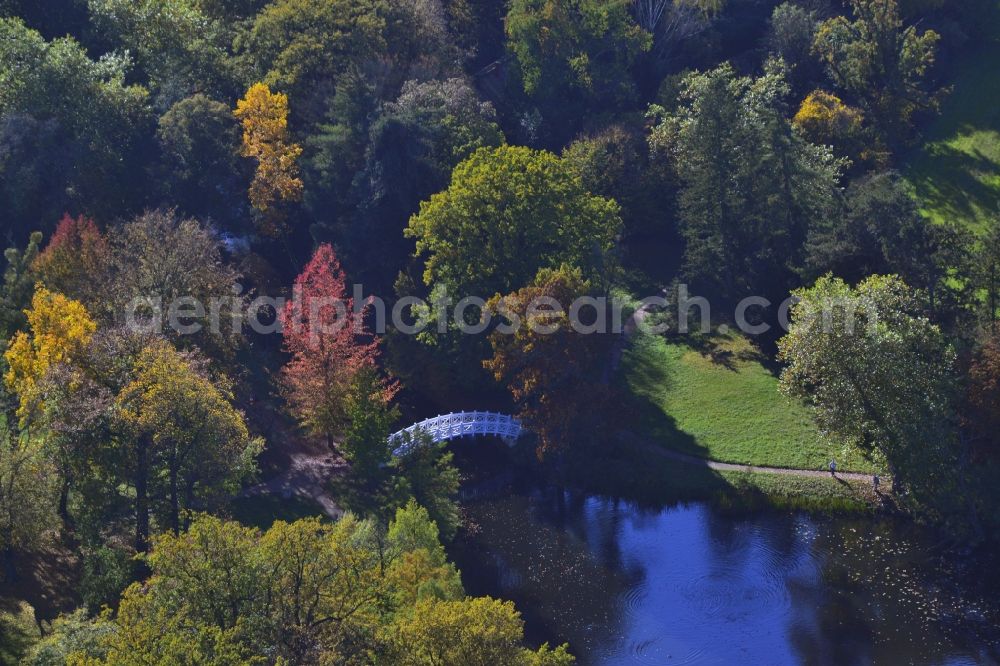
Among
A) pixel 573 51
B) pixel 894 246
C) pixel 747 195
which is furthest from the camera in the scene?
pixel 573 51

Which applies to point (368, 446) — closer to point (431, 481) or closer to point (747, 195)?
point (431, 481)

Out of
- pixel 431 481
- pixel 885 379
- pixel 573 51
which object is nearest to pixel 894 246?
pixel 885 379

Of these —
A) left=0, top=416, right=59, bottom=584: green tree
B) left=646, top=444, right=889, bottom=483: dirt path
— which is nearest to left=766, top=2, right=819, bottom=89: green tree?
left=646, top=444, right=889, bottom=483: dirt path

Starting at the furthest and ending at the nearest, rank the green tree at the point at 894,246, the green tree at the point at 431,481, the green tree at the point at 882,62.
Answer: the green tree at the point at 882,62
the green tree at the point at 894,246
the green tree at the point at 431,481

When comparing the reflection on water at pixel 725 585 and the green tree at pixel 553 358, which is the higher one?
the green tree at pixel 553 358

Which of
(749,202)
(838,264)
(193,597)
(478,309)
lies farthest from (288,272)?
(193,597)

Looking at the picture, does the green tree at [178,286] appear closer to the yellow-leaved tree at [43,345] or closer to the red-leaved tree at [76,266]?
the red-leaved tree at [76,266]

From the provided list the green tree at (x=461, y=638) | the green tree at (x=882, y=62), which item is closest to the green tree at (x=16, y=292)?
the green tree at (x=461, y=638)
